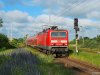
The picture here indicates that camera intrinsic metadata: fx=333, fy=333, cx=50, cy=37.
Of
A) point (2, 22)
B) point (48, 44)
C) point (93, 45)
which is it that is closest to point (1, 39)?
point (2, 22)

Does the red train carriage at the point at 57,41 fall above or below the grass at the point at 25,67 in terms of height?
above

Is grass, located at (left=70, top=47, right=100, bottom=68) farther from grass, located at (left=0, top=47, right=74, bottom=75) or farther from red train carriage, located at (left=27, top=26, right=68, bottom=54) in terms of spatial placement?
grass, located at (left=0, top=47, right=74, bottom=75)

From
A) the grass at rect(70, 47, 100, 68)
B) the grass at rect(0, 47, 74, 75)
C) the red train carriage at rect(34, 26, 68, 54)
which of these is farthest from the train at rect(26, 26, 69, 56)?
the grass at rect(0, 47, 74, 75)

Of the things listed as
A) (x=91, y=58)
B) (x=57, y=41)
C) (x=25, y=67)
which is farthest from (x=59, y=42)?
(x=25, y=67)

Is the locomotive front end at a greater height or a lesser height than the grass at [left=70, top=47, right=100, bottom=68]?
greater

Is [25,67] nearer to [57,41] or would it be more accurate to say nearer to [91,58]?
[91,58]

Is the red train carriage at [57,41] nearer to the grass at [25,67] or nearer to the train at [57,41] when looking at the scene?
the train at [57,41]

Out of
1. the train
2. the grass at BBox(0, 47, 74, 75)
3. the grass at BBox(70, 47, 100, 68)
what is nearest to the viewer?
the grass at BBox(0, 47, 74, 75)

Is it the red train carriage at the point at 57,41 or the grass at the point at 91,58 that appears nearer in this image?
the grass at the point at 91,58

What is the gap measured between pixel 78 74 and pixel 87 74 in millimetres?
643

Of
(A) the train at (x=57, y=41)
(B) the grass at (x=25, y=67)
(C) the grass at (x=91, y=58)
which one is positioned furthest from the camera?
(A) the train at (x=57, y=41)

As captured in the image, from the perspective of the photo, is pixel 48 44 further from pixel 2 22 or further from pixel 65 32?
pixel 2 22

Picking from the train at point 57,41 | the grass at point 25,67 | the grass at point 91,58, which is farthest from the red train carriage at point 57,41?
the grass at point 25,67

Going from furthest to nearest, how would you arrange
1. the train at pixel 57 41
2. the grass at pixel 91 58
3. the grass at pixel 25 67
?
the train at pixel 57 41 → the grass at pixel 91 58 → the grass at pixel 25 67
